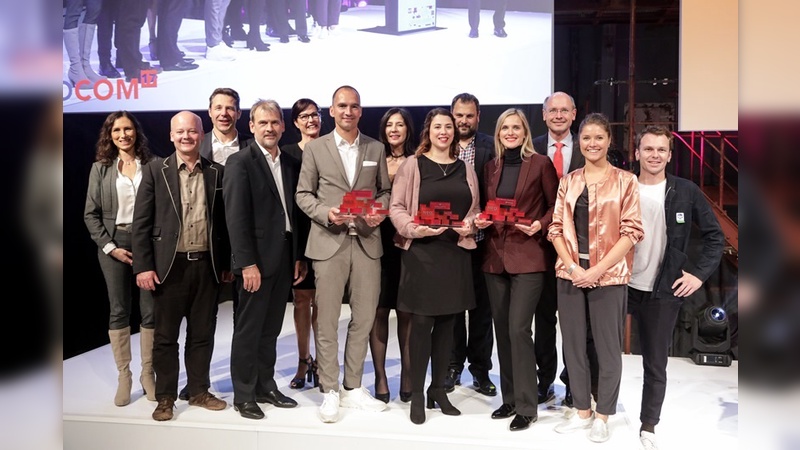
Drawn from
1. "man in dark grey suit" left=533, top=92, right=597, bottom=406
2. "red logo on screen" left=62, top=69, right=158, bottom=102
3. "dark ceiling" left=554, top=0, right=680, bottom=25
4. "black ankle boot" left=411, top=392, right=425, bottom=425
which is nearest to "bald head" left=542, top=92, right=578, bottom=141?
"man in dark grey suit" left=533, top=92, right=597, bottom=406

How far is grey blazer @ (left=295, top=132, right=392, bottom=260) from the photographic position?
161 inches

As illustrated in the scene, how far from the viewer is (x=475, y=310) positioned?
451cm

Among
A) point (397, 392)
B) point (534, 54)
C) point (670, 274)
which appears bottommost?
point (397, 392)

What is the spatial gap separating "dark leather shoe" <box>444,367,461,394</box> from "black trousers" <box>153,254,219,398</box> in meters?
1.52

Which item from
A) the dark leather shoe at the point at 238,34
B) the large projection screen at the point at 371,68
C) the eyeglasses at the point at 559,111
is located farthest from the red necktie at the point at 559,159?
the dark leather shoe at the point at 238,34

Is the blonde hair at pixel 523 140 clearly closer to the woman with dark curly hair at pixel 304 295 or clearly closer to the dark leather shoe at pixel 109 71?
the woman with dark curly hair at pixel 304 295

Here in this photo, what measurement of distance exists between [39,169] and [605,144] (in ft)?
10.2

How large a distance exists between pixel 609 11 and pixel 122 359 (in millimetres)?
4081

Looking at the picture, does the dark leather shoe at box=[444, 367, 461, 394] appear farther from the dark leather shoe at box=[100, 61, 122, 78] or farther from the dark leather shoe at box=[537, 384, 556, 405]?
the dark leather shoe at box=[100, 61, 122, 78]

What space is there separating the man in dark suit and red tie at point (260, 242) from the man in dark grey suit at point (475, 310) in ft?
3.46

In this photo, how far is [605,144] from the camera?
367cm

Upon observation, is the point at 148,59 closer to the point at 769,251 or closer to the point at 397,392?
the point at 397,392

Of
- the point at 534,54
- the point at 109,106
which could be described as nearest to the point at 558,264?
the point at 534,54

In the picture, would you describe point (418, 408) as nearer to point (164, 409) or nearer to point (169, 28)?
point (164, 409)
